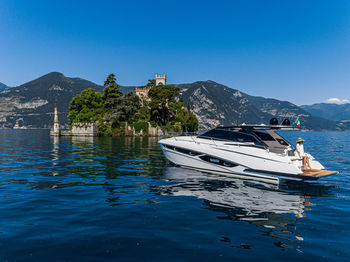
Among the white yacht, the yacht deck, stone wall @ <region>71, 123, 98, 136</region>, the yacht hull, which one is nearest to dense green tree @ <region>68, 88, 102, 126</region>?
stone wall @ <region>71, 123, 98, 136</region>

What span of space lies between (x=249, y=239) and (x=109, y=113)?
70.2m

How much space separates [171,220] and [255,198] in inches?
148

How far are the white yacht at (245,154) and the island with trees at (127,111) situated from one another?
5749 centimetres

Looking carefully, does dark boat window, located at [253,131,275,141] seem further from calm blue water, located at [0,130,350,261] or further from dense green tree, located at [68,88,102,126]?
dense green tree, located at [68,88,102,126]

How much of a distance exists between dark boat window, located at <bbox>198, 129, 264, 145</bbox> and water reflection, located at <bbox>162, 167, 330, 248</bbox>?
212cm

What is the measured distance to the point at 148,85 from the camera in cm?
9238

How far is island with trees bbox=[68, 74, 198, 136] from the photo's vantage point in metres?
70.3

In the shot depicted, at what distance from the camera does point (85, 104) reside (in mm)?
76438

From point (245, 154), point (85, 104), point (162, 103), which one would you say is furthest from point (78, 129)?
point (245, 154)

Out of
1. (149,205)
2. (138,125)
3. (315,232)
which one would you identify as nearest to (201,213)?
(149,205)

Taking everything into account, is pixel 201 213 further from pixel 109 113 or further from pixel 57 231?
pixel 109 113

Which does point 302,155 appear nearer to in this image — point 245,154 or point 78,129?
point 245,154

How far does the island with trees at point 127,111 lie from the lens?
7031 cm

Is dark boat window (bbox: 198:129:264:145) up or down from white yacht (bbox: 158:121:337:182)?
up
